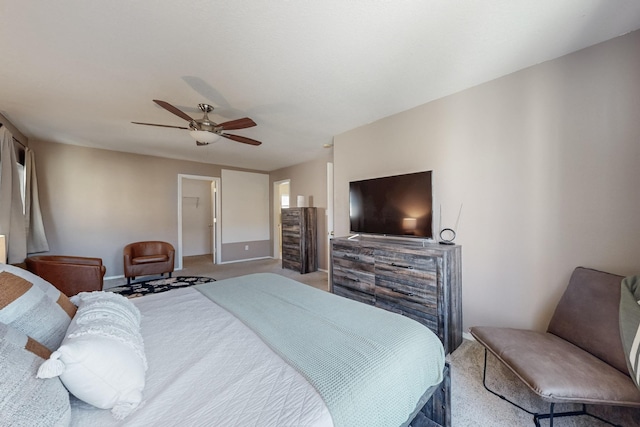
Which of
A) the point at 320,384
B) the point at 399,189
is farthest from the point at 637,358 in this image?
the point at 399,189

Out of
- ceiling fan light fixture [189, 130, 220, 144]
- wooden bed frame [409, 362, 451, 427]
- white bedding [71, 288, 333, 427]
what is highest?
ceiling fan light fixture [189, 130, 220, 144]

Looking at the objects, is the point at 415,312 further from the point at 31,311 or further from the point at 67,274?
the point at 67,274

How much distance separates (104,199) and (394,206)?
5165 mm

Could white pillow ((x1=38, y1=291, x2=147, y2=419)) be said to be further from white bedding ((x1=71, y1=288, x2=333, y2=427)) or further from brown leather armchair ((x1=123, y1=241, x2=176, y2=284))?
brown leather armchair ((x1=123, y1=241, x2=176, y2=284))

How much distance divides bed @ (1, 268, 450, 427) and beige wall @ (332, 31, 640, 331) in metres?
1.36

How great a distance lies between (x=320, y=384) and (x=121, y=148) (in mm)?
5436

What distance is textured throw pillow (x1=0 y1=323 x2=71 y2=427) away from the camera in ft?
1.83

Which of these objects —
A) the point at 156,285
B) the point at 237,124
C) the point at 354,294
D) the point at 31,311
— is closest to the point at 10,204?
the point at 156,285

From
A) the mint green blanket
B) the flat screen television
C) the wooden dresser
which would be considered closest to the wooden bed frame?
the mint green blanket

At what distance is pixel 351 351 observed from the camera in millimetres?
1056

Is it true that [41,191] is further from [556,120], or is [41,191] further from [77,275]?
[556,120]

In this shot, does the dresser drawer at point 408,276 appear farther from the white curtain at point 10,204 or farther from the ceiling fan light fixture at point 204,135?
the white curtain at point 10,204

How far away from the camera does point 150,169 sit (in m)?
4.96

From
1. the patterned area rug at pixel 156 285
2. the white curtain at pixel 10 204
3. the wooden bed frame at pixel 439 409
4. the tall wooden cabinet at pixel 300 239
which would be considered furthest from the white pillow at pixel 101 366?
the tall wooden cabinet at pixel 300 239
